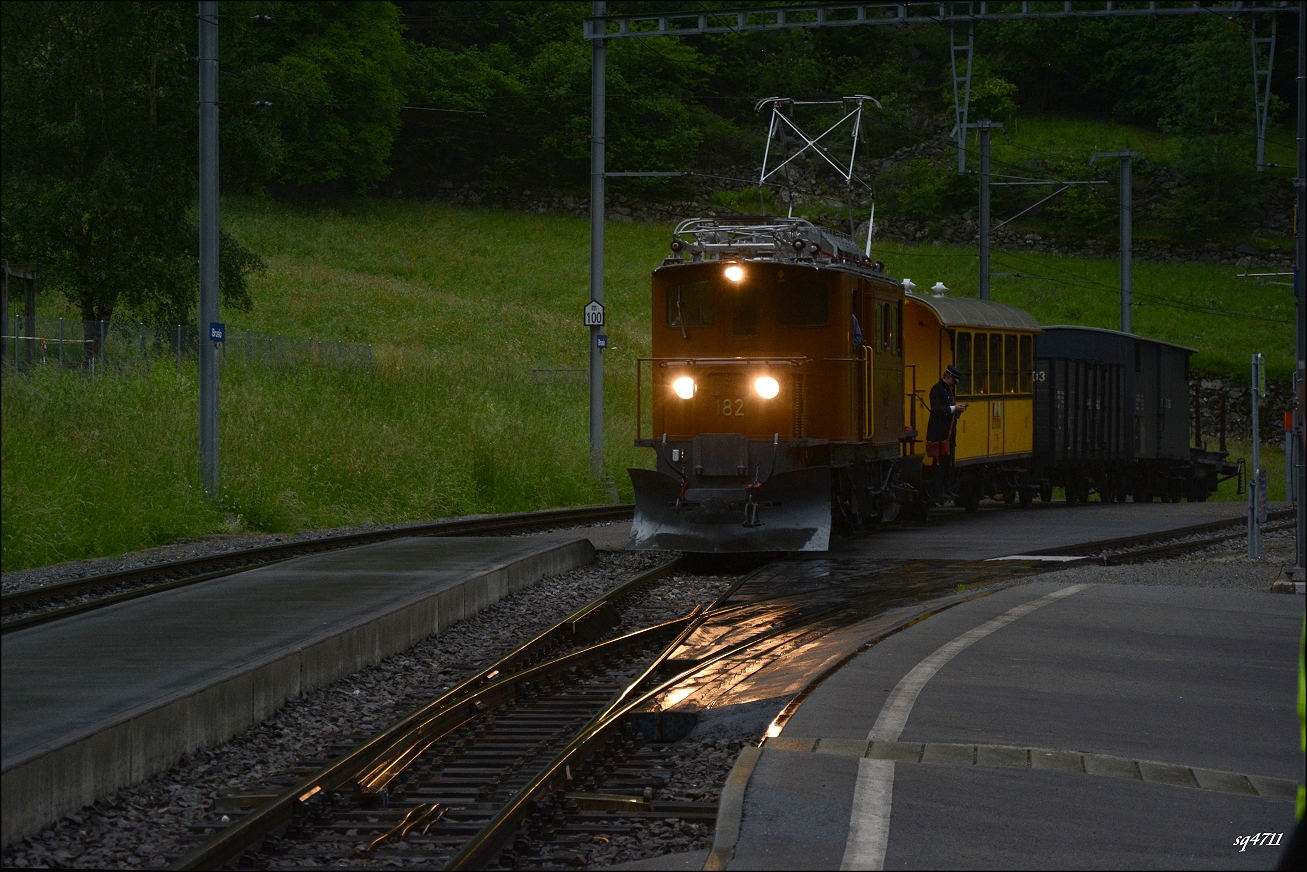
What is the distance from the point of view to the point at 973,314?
2352 centimetres

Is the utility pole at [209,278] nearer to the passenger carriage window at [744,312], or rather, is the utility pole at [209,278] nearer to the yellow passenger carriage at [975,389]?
the passenger carriage window at [744,312]

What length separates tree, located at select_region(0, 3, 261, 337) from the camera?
71.3ft

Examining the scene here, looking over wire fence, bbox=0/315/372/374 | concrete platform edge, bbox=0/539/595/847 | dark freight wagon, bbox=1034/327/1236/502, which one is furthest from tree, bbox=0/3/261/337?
dark freight wagon, bbox=1034/327/1236/502

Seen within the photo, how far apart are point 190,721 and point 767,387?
10.3m

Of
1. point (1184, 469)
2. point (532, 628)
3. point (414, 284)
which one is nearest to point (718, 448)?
point (532, 628)

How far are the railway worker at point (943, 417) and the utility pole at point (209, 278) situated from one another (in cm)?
1025

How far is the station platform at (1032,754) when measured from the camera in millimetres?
5801

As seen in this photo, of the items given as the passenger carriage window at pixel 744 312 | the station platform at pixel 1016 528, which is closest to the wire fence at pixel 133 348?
the passenger carriage window at pixel 744 312

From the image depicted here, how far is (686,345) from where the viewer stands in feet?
58.3

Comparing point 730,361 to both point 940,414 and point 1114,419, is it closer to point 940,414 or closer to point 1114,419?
point 940,414

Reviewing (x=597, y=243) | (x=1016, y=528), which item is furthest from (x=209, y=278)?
(x=1016, y=528)

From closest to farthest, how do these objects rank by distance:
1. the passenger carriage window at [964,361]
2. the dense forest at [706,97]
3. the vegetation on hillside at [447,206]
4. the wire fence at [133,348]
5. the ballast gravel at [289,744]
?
the ballast gravel at [289,744] < the vegetation on hillside at [447,206] < the wire fence at [133,348] < the passenger carriage window at [964,361] < the dense forest at [706,97]

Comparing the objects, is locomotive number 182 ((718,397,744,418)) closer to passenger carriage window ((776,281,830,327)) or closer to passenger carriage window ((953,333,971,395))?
passenger carriage window ((776,281,830,327))

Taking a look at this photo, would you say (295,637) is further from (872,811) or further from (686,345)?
(686,345)
